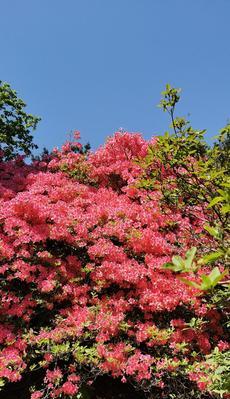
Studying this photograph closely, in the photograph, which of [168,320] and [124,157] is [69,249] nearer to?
[168,320]

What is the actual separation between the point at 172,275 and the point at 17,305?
326cm

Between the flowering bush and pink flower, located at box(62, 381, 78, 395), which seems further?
the flowering bush

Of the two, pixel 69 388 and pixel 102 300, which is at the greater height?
pixel 102 300

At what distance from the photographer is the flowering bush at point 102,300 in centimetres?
646

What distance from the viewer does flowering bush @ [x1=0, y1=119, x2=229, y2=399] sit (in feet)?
21.2

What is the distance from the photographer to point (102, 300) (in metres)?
7.41

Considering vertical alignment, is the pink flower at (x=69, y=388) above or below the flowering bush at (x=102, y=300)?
below

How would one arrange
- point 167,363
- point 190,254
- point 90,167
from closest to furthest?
1. point 190,254
2. point 167,363
3. point 90,167

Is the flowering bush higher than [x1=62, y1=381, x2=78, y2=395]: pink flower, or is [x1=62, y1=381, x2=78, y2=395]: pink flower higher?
the flowering bush

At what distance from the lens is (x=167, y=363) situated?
249 inches

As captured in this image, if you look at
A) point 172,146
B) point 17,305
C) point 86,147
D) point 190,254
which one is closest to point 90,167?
point 86,147

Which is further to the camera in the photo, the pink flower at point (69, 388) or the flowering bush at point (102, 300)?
the flowering bush at point (102, 300)

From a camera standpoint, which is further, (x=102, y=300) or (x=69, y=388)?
(x=102, y=300)

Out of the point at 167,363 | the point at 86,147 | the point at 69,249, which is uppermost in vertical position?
the point at 86,147
